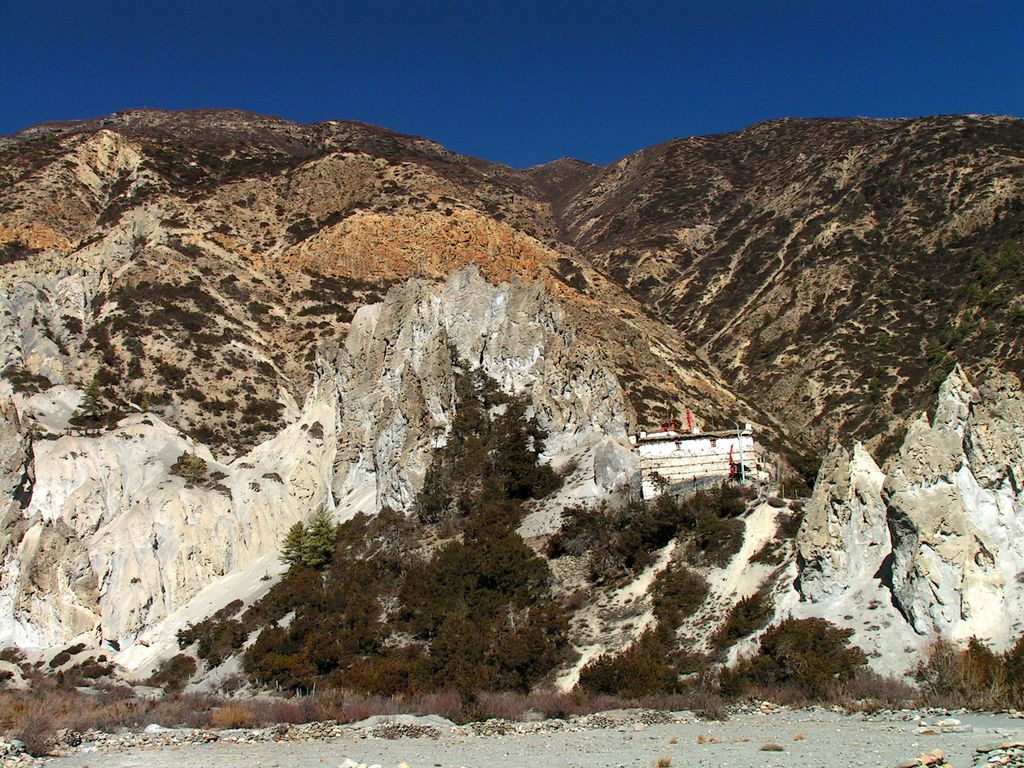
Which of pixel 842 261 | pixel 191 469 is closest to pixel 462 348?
pixel 191 469

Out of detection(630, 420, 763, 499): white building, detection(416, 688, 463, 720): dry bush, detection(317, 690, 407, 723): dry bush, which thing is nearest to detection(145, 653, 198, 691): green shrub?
detection(317, 690, 407, 723): dry bush

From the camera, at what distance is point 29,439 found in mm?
48375

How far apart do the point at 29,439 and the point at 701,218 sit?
275ft

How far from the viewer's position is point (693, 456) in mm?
39125

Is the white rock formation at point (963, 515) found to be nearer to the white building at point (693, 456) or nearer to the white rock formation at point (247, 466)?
the white building at point (693, 456)

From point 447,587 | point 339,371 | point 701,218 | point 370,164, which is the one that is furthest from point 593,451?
point 701,218

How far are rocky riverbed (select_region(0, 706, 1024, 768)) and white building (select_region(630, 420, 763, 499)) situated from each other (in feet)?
60.3

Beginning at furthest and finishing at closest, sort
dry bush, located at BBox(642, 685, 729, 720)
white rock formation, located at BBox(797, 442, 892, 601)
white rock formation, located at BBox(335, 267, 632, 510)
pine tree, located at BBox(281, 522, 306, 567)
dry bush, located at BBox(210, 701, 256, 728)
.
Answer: white rock formation, located at BBox(335, 267, 632, 510) < pine tree, located at BBox(281, 522, 306, 567) < white rock formation, located at BBox(797, 442, 892, 601) < dry bush, located at BBox(210, 701, 256, 728) < dry bush, located at BBox(642, 685, 729, 720)

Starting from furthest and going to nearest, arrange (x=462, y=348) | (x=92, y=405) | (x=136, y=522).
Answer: (x=92, y=405)
(x=462, y=348)
(x=136, y=522)

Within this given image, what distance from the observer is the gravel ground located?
1423 cm

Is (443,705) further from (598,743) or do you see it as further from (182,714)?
(598,743)

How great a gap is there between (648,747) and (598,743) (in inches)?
43.6

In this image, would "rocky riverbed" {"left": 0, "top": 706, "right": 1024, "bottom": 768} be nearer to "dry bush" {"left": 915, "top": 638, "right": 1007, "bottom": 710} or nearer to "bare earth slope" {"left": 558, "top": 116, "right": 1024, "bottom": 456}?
"dry bush" {"left": 915, "top": 638, "right": 1007, "bottom": 710}

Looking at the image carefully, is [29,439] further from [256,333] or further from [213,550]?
[256,333]
